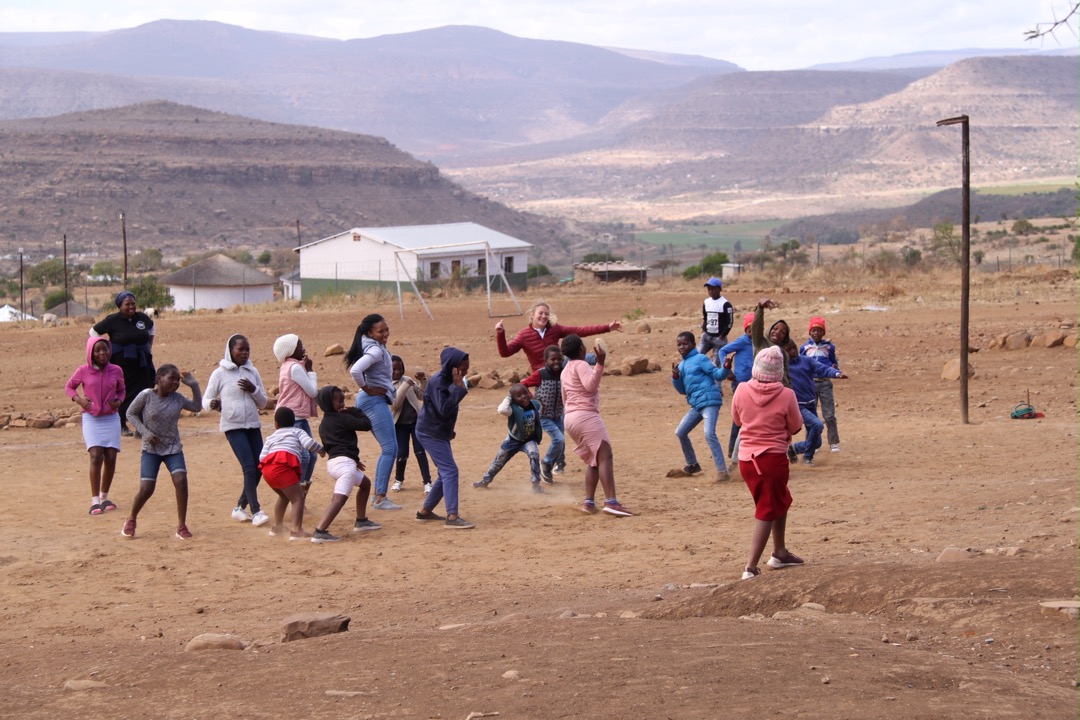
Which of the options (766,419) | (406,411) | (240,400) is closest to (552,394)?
(406,411)

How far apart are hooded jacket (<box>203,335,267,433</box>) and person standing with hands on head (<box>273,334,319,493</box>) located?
9.0 inches

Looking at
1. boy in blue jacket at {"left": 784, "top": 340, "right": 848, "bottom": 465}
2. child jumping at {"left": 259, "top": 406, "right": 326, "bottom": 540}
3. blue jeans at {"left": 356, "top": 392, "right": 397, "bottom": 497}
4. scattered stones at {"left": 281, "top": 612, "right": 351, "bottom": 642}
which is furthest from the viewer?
boy in blue jacket at {"left": 784, "top": 340, "right": 848, "bottom": 465}

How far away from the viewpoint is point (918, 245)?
2968 inches

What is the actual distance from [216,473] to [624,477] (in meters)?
4.63

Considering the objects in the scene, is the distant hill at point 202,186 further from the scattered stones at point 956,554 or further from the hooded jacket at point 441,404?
the scattered stones at point 956,554

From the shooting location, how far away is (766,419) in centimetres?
873

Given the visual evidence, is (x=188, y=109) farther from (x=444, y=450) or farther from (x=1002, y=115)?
(x=444, y=450)

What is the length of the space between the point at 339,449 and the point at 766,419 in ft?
12.7

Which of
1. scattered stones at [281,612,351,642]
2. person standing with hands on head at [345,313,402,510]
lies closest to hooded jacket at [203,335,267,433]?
person standing with hands on head at [345,313,402,510]

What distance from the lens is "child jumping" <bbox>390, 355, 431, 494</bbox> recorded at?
39.8 feet

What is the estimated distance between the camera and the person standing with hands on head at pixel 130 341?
14.1 metres

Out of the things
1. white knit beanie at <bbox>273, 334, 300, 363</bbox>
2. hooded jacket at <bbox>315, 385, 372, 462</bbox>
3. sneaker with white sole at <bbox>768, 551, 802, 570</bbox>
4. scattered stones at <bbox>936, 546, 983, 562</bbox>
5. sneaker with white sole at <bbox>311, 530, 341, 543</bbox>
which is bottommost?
sneaker with white sole at <bbox>311, 530, 341, 543</bbox>

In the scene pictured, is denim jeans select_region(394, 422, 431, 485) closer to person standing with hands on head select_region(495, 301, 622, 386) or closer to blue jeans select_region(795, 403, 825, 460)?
person standing with hands on head select_region(495, 301, 622, 386)

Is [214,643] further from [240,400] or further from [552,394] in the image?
[552,394]
